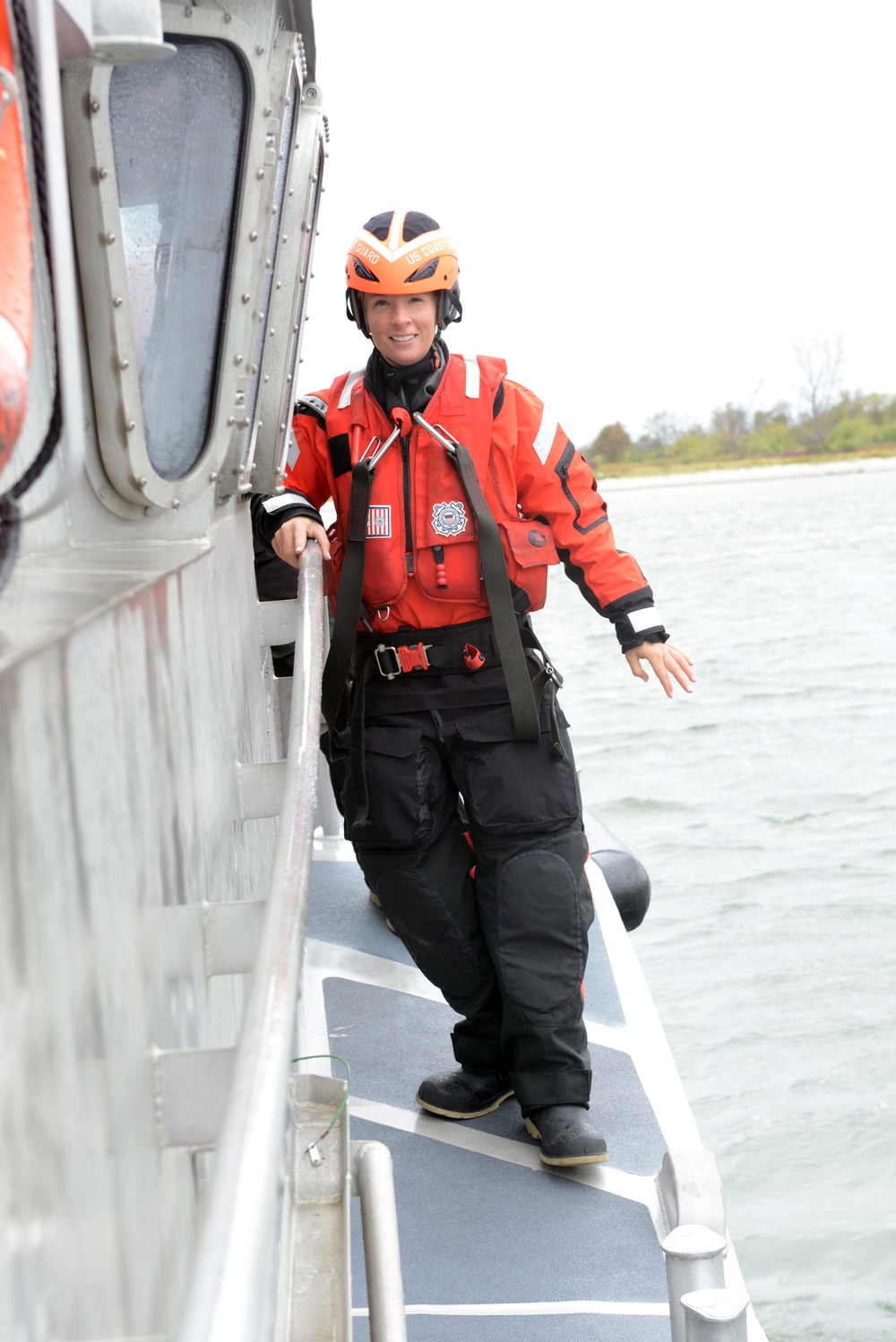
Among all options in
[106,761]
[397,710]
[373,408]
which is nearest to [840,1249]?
[397,710]

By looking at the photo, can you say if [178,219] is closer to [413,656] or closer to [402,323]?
[402,323]

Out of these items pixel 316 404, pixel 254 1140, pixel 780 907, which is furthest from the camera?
pixel 780 907

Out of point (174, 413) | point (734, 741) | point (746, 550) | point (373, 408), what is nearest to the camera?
point (174, 413)

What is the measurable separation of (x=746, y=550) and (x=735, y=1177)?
109 ft

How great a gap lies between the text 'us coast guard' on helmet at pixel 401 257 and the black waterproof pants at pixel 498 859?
89 centimetres

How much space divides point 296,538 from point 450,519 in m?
0.32

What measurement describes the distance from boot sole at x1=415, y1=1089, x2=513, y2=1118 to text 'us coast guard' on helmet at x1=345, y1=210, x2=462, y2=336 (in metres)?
1.92

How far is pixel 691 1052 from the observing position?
26.4ft

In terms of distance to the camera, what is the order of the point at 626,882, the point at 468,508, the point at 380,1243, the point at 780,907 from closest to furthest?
the point at 380,1243
the point at 468,508
the point at 626,882
the point at 780,907

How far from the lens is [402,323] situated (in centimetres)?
290

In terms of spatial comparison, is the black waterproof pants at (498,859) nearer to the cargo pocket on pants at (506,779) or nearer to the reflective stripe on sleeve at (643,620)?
the cargo pocket on pants at (506,779)

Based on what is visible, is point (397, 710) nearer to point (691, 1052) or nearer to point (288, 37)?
point (288, 37)

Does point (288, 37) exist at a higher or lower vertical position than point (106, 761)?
higher

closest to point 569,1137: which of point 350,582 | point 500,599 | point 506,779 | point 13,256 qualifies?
point 506,779
